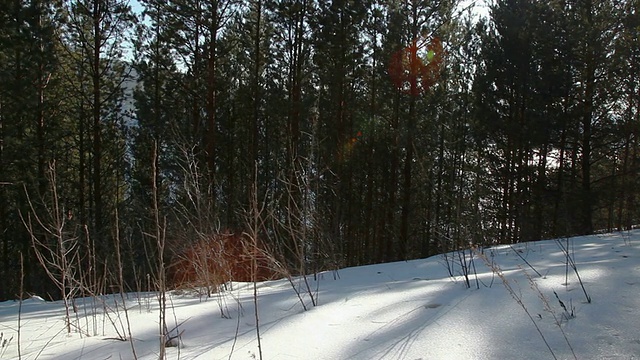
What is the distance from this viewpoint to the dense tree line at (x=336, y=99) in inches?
373

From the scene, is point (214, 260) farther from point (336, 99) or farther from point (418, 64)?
point (336, 99)

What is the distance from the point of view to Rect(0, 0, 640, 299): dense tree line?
9.48 metres

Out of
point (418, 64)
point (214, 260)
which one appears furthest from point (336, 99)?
point (214, 260)

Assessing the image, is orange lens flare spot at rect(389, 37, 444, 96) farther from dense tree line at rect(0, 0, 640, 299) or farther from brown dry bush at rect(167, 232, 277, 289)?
brown dry bush at rect(167, 232, 277, 289)

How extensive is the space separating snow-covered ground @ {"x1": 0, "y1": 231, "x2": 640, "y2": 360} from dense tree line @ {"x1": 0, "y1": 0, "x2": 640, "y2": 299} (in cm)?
545

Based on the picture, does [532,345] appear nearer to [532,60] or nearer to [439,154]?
[532,60]

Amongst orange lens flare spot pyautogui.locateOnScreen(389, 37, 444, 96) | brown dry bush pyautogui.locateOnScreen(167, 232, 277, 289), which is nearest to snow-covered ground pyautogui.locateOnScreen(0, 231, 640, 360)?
brown dry bush pyautogui.locateOnScreen(167, 232, 277, 289)

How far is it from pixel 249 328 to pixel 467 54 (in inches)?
647

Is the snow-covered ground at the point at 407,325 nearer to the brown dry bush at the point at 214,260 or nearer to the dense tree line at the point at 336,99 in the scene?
the brown dry bush at the point at 214,260

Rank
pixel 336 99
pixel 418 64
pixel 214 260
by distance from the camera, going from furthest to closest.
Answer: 1. pixel 336 99
2. pixel 418 64
3. pixel 214 260

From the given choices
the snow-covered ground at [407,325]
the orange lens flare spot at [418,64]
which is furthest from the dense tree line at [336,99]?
the snow-covered ground at [407,325]

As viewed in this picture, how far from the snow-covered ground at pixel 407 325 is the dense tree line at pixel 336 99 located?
215 inches

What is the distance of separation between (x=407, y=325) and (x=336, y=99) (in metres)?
12.3

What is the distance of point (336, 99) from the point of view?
13.5 meters
